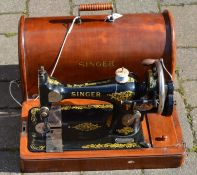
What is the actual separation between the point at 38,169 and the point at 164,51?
108cm

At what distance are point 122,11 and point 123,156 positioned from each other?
175 centimetres

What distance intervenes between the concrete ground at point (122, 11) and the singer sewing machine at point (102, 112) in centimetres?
26

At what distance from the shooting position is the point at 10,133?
12.2 feet

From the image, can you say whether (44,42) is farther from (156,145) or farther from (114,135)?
(156,145)

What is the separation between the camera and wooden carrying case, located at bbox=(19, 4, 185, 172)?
3371 millimetres

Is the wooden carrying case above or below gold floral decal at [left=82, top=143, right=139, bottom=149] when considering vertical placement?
above

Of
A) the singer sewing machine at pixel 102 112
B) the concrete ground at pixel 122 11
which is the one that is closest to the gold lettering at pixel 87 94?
the singer sewing machine at pixel 102 112

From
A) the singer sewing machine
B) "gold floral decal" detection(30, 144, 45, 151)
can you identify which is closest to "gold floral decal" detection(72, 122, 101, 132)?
the singer sewing machine

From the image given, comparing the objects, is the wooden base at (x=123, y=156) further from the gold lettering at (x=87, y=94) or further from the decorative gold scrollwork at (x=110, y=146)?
the gold lettering at (x=87, y=94)

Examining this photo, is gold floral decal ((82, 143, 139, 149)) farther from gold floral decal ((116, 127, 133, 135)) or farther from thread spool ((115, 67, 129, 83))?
thread spool ((115, 67, 129, 83))

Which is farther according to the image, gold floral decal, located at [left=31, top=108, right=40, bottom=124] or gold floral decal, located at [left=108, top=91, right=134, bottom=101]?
gold floral decal, located at [left=31, top=108, right=40, bottom=124]

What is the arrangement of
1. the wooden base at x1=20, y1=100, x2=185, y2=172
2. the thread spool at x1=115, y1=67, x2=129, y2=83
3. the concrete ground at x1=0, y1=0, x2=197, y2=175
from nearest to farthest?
the thread spool at x1=115, y1=67, x2=129, y2=83 < the wooden base at x1=20, y1=100, x2=185, y2=172 < the concrete ground at x1=0, y1=0, x2=197, y2=175

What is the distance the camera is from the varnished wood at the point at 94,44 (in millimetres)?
3455

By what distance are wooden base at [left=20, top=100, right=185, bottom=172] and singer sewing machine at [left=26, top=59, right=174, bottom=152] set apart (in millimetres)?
42
